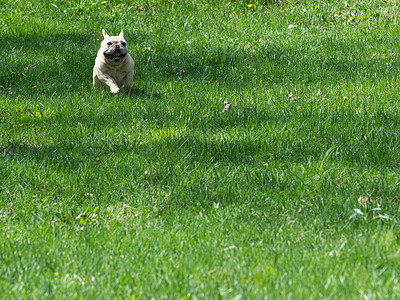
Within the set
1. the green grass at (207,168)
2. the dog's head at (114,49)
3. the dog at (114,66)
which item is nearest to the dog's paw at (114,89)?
the dog at (114,66)

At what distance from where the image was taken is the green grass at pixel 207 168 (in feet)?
8.84

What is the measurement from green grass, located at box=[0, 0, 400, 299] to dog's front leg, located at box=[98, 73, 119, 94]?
0.13 metres

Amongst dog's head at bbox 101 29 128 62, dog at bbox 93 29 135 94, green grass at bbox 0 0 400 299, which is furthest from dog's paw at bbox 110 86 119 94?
dog's head at bbox 101 29 128 62

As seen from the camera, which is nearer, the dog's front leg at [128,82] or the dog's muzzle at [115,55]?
the dog's muzzle at [115,55]

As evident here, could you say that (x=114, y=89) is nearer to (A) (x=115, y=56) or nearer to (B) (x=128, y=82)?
(B) (x=128, y=82)

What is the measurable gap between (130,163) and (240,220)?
1.27 m

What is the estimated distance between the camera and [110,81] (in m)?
6.15

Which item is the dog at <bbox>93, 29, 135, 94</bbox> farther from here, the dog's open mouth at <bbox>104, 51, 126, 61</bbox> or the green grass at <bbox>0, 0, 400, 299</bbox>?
the green grass at <bbox>0, 0, 400, 299</bbox>

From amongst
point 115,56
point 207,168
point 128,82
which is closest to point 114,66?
point 115,56

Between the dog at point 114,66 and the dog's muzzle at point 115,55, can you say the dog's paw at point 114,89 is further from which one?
the dog's muzzle at point 115,55

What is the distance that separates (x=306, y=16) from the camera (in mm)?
8977

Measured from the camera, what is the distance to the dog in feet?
19.9

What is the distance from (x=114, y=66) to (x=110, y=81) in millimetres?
188

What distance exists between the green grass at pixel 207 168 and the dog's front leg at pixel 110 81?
13 cm
